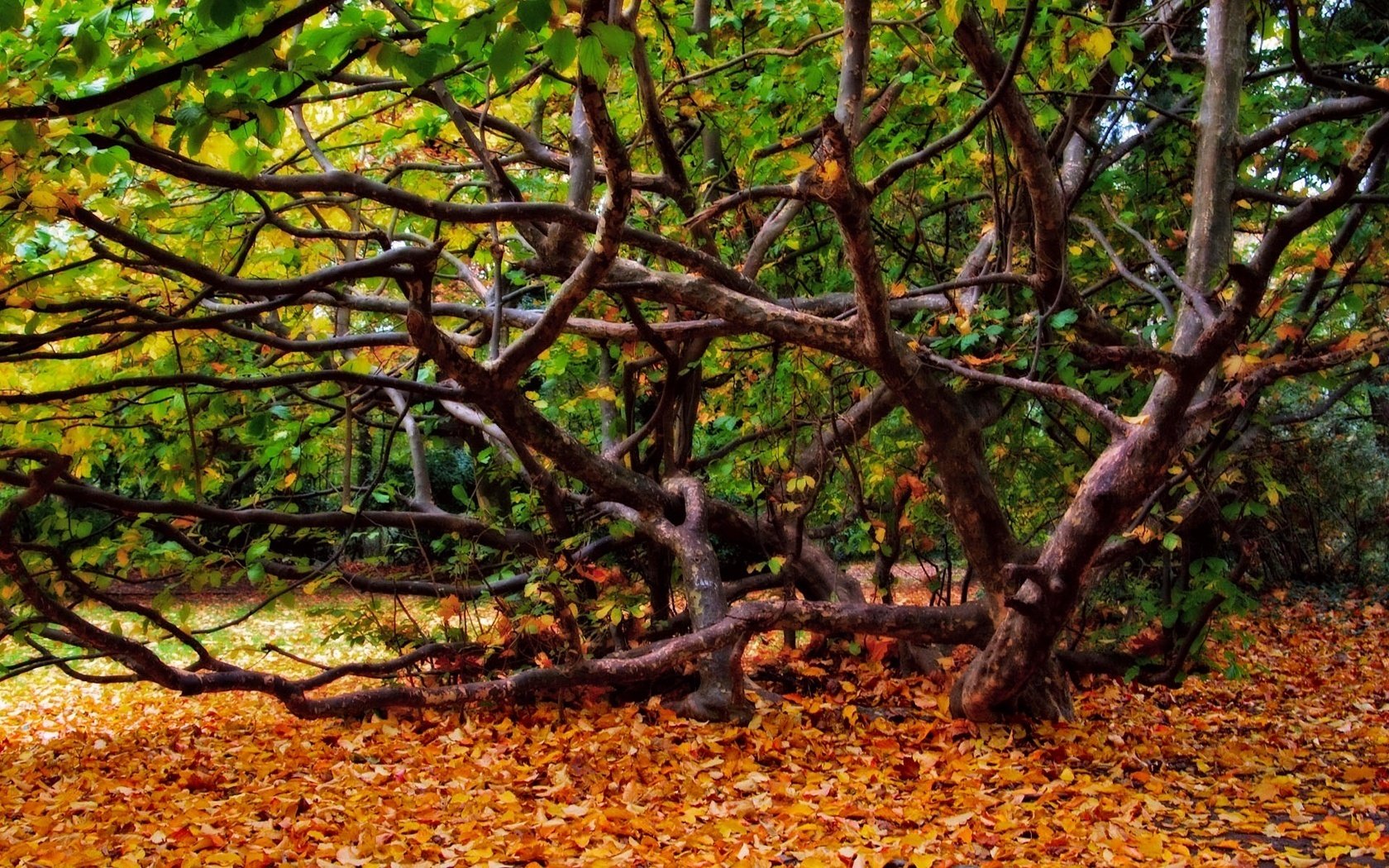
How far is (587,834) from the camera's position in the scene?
388 centimetres

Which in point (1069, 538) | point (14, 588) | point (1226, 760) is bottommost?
point (1226, 760)

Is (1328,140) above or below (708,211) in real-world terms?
above

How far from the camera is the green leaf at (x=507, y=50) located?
222 cm

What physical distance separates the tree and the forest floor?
18.9 inches

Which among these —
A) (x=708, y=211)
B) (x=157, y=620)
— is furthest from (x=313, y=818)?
(x=708, y=211)

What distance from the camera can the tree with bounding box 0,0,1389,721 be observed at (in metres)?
3.60

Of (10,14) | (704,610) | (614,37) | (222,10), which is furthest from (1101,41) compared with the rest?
(10,14)

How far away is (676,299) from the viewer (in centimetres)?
500

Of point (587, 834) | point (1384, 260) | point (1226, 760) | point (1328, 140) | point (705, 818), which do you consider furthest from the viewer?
point (1328, 140)

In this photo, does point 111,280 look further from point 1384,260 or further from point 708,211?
point 1384,260

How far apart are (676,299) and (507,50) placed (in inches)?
110

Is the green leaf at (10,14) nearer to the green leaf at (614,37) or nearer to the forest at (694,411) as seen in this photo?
the forest at (694,411)

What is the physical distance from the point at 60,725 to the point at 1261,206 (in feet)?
30.3

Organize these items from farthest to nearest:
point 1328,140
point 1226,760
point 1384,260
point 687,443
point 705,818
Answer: point 687,443
point 1328,140
point 1226,760
point 1384,260
point 705,818
